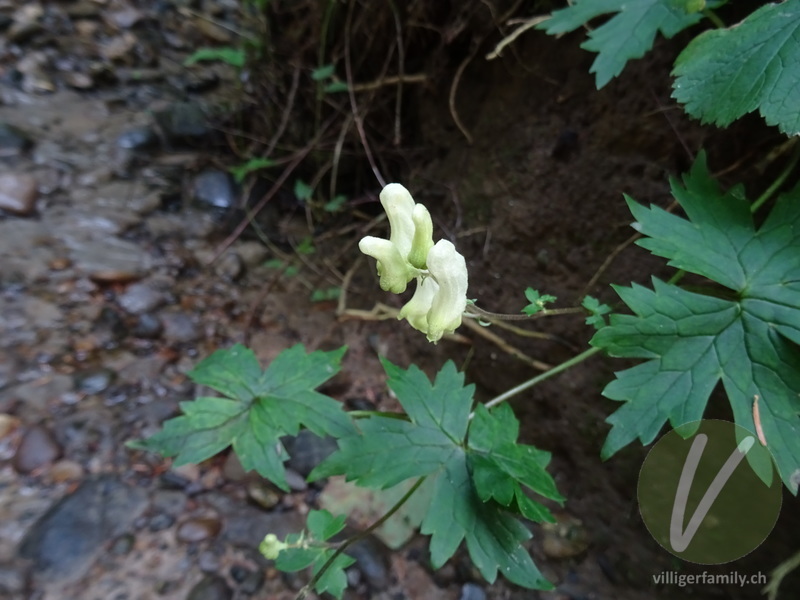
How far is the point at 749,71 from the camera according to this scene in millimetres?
900

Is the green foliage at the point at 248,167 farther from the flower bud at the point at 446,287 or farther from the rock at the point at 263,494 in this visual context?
the flower bud at the point at 446,287

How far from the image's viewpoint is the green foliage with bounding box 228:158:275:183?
248cm

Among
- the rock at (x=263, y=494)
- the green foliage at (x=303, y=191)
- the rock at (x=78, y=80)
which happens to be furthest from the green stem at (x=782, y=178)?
the rock at (x=78, y=80)

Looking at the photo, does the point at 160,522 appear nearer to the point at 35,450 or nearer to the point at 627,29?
the point at 35,450

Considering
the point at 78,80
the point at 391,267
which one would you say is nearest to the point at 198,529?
the point at 391,267

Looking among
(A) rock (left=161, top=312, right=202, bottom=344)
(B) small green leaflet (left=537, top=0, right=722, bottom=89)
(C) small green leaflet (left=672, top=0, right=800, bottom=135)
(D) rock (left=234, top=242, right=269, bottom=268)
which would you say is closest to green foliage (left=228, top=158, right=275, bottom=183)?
(D) rock (left=234, top=242, right=269, bottom=268)

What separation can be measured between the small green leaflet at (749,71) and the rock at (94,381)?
187cm

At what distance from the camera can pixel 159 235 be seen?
239 cm

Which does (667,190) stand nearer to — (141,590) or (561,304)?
(561,304)

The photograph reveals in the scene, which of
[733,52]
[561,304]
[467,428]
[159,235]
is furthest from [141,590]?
[733,52]

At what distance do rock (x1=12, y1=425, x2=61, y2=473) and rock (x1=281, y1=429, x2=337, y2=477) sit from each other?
0.70 m

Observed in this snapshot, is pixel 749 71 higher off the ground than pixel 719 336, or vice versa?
pixel 749 71

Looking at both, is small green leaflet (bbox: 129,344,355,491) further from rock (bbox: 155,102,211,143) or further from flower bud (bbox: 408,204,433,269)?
rock (bbox: 155,102,211,143)

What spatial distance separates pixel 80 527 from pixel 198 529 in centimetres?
32
